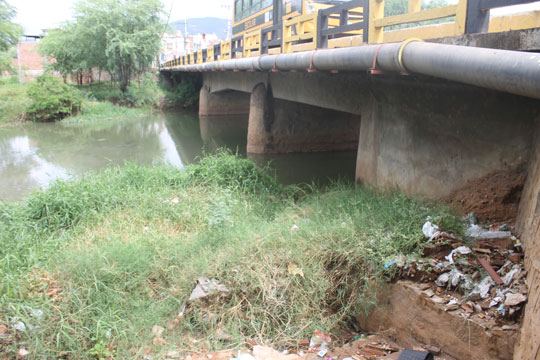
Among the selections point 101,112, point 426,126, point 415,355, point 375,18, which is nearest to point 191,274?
point 415,355

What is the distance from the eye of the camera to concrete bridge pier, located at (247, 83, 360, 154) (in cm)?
1346

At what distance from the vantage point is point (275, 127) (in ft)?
44.6

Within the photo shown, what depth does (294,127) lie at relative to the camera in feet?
44.9

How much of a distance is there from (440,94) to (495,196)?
1607 mm

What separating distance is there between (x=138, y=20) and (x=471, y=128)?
26036 mm

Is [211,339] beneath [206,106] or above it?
beneath

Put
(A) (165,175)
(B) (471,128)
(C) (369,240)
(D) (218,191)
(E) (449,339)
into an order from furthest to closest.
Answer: (A) (165,175) < (D) (218,191) < (B) (471,128) < (C) (369,240) < (E) (449,339)

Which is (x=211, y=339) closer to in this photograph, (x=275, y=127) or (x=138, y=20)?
(x=275, y=127)

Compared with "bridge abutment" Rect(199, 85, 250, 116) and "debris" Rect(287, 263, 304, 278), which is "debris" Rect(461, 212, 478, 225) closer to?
"debris" Rect(287, 263, 304, 278)

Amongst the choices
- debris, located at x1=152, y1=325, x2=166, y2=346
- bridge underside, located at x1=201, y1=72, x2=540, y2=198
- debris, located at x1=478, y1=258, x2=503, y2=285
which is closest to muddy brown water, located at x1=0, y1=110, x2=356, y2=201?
bridge underside, located at x1=201, y1=72, x2=540, y2=198

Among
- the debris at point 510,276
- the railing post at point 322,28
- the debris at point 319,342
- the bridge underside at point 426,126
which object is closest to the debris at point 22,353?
the debris at point 319,342

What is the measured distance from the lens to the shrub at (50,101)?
22797mm

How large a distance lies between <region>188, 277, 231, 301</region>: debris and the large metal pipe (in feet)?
9.23

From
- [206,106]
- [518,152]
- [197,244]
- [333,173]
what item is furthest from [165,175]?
[206,106]
